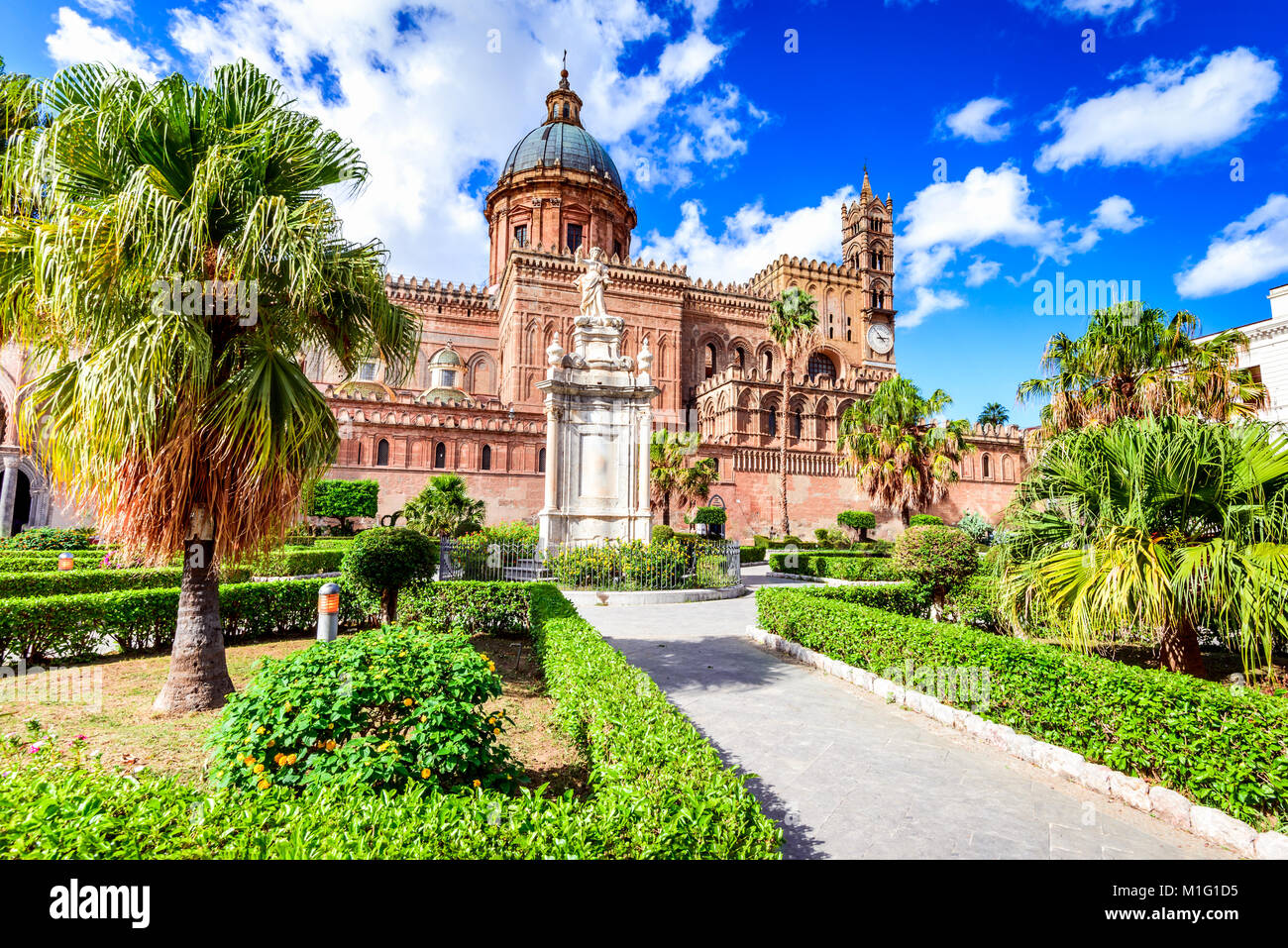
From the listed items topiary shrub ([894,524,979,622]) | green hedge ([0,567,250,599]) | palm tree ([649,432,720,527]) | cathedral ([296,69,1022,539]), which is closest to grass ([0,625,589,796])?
green hedge ([0,567,250,599])

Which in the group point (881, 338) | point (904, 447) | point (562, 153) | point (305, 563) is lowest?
point (305, 563)

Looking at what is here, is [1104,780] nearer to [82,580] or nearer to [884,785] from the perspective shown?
[884,785]

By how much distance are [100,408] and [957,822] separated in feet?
24.9

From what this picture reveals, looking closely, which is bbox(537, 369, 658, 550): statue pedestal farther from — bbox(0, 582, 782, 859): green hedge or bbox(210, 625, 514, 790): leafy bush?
bbox(0, 582, 782, 859): green hedge

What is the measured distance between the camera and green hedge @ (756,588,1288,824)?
13.5 ft

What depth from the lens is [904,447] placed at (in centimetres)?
2922

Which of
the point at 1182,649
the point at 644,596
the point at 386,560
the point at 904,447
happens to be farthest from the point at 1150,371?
the point at 386,560

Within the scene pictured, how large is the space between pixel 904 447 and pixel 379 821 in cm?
2970

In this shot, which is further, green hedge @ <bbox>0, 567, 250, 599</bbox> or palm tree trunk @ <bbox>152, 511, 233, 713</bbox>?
green hedge @ <bbox>0, 567, 250, 599</bbox>

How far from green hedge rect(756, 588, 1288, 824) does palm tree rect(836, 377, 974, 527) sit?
2376 cm

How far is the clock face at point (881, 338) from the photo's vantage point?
60219 millimetres
